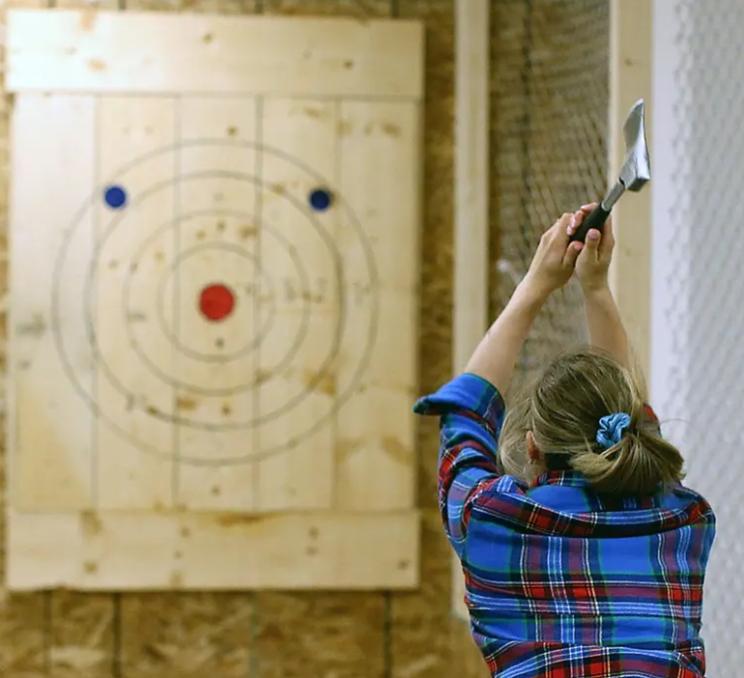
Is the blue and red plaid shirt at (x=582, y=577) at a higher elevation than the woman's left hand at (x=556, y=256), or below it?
below

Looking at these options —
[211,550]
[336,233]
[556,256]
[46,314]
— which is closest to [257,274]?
[336,233]

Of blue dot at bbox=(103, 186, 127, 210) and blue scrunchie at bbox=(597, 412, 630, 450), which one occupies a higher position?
blue dot at bbox=(103, 186, 127, 210)

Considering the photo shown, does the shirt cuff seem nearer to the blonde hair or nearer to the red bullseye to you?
the blonde hair

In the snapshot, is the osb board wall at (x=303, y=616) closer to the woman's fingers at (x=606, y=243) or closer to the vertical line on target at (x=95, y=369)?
the vertical line on target at (x=95, y=369)

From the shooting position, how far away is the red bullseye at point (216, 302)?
3039 mm

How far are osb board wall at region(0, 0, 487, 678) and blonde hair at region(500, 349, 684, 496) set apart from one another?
186 cm

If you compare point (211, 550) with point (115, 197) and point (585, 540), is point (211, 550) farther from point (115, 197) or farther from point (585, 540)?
point (585, 540)

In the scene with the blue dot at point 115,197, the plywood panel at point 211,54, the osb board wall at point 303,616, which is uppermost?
the plywood panel at point 211,54

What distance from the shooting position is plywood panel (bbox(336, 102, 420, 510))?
10.0 ft

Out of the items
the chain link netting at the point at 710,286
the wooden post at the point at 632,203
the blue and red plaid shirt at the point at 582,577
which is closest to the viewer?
the blue and red plaid shirt at the point at 582,577

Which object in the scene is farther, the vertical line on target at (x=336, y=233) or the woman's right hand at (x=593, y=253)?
the vertical line on target at (x=336, y=233)

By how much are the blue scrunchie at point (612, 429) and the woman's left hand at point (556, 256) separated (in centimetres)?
21

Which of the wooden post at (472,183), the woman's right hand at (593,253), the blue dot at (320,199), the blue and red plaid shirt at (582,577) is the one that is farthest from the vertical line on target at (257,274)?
the blue and red plaid shirt at (582,577)

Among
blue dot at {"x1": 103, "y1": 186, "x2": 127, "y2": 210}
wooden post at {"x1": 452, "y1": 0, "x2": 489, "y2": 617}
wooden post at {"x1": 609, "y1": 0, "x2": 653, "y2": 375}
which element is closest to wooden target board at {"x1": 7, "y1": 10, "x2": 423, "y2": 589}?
blue dot at {"x1": 103, "y1": 186, "x2": 127, "y2": 210}
